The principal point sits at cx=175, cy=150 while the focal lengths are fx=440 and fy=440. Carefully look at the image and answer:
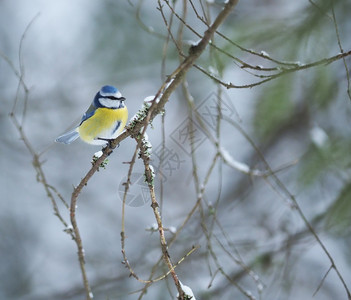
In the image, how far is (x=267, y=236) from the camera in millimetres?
3225

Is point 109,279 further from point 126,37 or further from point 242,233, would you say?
point 126,37

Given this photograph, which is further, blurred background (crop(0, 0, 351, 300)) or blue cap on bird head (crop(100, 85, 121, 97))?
blurred background (crop(0, 0, 351, 300))

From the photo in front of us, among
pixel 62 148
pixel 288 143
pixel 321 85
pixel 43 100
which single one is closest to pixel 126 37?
pixel 43 100

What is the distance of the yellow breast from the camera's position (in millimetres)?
1303

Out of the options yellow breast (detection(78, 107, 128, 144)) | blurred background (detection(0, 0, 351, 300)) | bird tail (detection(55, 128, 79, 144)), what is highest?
Result: blurred background (detection(0, 0, 351, 300))

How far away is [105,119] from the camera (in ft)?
4.38

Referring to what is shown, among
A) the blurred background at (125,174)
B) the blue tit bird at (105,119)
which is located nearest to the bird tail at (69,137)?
the blue tit bird at (105,119)

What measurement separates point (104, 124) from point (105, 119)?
2 cm

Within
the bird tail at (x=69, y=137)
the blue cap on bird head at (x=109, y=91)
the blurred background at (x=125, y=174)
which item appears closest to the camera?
the blue cap on bird head at (x=109, y=91)

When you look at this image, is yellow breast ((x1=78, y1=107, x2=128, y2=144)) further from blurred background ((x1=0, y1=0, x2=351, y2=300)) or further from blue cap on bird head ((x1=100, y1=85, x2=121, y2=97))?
blurred background ((x1=0, y1=0, x2=351, y2=300))

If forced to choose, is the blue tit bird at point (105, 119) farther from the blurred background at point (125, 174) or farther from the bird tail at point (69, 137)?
the blurred background at point (125, 174)

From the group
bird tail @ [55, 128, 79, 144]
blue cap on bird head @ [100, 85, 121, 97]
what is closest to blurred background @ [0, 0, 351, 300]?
bird tail @ [55, 128, 79, 144]

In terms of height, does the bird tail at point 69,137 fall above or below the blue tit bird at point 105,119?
above

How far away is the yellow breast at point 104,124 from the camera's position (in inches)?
51.3
